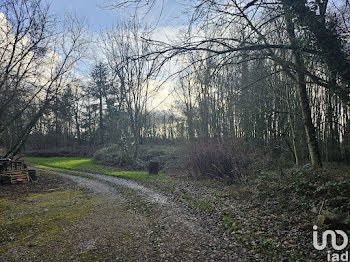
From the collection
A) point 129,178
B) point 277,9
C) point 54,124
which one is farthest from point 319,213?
point 54,124

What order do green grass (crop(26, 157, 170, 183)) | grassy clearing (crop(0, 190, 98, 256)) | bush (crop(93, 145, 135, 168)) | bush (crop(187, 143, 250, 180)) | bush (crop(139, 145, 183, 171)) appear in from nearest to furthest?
1. grassy clearing (crop(0, 190, 98, 256))
2. bush (crop(187, 143, 250, 180))
3. green grass (crop(26, 157, 170, 183))
4. bush (crop(139, 145, 183, 171))
5. bush (crop(93, 145, 135, 168))

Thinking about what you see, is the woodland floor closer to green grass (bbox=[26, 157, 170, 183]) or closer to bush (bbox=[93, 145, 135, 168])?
green grass (bbox=[26, 157, 170, 183])

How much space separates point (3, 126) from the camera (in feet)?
45.7

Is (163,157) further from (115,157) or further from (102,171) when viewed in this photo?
(102,171)

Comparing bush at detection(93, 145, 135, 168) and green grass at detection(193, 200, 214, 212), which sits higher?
bush at detection(93, 145, 135, 168)

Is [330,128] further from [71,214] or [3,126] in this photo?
[3,126]

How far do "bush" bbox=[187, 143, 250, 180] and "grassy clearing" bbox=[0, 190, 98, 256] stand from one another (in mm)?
5738

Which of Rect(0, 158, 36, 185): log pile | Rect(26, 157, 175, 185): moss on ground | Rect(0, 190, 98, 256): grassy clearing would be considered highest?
Rect(0, 158, 36, 185): log pile

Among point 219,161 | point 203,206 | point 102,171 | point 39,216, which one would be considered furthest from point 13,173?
point 203,206

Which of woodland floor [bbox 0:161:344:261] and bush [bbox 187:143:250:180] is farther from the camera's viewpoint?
bush [bbox 187:143:250:180]

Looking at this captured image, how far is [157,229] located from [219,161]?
266 inches

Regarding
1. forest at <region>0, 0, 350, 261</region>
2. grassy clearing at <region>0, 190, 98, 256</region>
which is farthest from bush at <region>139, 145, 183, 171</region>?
grassy clearing at <region>0, 190, 98, 256</region>

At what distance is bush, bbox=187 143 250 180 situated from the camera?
1106cm

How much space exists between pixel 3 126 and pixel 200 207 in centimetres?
1287
